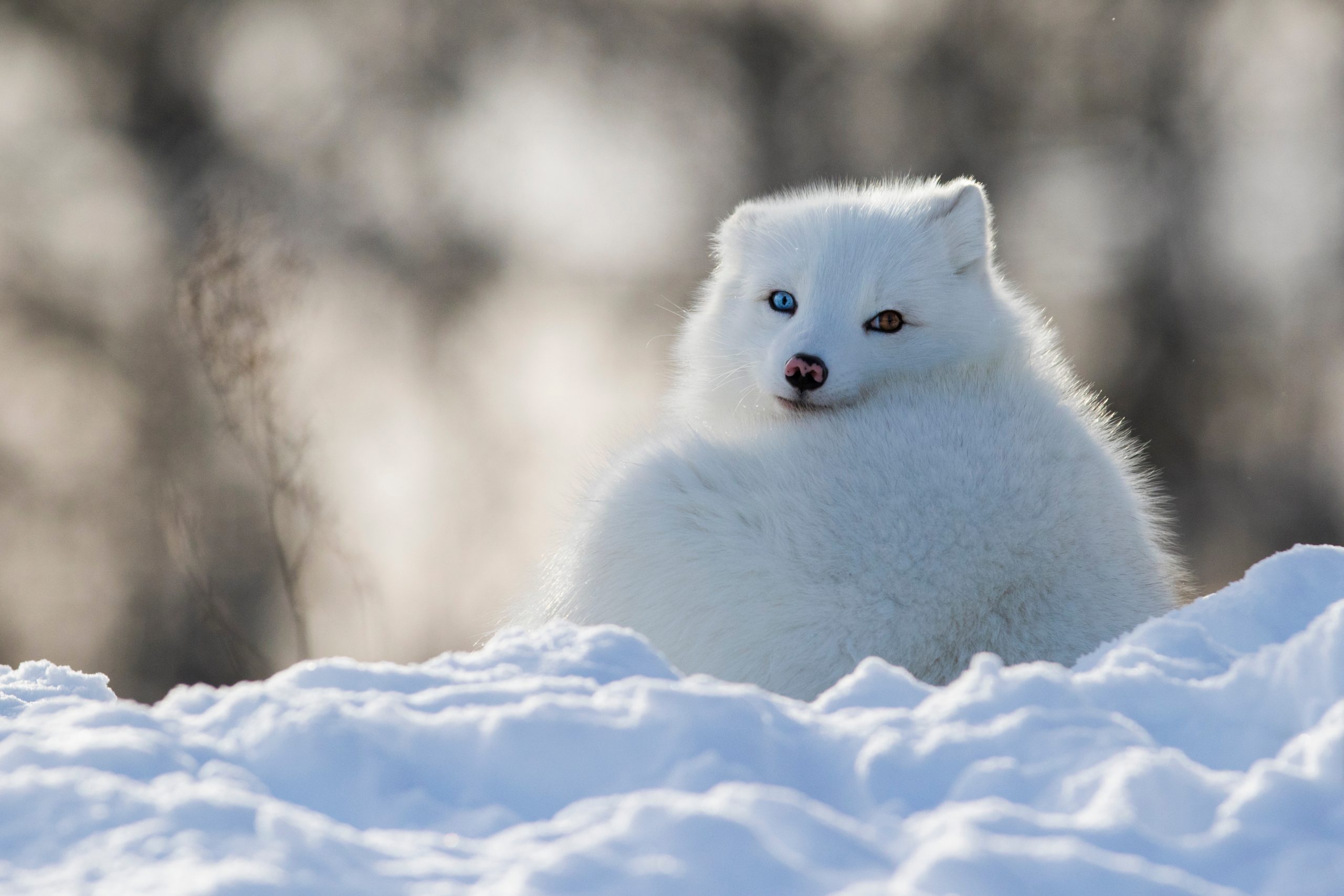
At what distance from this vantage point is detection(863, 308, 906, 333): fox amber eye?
3.91 metres

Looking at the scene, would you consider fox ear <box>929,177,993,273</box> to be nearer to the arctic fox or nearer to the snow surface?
the arctic fox

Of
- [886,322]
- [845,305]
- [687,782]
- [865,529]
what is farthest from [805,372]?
[687,782]

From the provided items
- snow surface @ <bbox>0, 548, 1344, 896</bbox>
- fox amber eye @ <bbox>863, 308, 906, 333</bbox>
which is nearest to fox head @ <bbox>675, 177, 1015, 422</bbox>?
fox amber eye @ <bbox>863, 308, 906, 333</bbox>

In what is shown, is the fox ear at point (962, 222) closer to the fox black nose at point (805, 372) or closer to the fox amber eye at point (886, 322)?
the fox amber eye at point (886, 322)

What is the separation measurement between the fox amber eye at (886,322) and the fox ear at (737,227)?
0.74 metres

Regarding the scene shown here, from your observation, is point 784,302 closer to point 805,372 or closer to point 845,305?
point 845,305

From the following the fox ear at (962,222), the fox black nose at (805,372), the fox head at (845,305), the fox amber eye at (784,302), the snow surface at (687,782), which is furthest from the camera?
the fox ear at (962,222)

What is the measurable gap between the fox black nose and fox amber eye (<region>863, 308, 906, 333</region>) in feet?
1.14

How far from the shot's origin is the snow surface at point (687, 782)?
1495 mm

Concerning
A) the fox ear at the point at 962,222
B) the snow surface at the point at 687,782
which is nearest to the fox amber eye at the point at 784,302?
the fox ear at the point at 962,222

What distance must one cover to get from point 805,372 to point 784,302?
0.54 m

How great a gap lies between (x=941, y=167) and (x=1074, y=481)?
32.3 ft

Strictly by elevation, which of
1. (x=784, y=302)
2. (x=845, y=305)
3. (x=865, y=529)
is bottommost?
(x=865, y=529)

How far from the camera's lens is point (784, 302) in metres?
4.08
